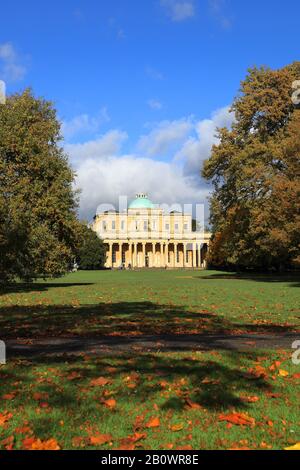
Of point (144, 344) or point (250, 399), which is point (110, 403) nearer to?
point (250, 399)

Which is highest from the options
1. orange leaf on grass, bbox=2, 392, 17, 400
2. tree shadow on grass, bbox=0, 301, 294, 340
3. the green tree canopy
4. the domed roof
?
the domed roof

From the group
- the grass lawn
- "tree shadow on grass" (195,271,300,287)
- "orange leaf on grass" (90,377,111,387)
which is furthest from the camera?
"tree shadow on grass" (195,271,300,287)

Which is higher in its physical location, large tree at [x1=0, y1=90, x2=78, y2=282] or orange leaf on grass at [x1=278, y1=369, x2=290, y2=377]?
large tree at [x1=0, y1=90, x2=78, y2=282]

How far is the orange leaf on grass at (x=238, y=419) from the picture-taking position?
4.84 m

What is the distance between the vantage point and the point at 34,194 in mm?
29453

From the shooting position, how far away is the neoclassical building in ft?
452

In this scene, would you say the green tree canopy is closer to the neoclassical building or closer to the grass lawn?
the neoclassical building

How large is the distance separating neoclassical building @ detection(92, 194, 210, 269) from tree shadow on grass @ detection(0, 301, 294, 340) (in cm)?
11935

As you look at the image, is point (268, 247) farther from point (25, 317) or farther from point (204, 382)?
point (204, 382)

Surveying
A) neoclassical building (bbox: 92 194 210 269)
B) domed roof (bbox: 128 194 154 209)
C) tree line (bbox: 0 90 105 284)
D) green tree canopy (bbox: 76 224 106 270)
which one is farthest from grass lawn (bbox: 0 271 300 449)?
domed roof (bbox: 128 194 154 209)

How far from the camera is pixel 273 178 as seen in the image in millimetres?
37688

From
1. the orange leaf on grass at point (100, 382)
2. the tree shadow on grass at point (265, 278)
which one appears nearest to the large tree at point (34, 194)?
the orange leaf on grass at point (100, 382)

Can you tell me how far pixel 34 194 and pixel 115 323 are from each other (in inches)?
737
